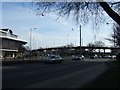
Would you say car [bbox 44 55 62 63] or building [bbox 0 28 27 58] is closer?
car [bbox 44 55 62 63]

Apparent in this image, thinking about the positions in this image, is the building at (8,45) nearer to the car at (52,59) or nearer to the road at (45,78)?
the car at (52,59)

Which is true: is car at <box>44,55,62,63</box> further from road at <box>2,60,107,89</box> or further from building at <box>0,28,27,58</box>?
building at <box>0,28,27,58</box>

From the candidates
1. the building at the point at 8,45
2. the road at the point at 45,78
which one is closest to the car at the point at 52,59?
the road at the point at 45,78

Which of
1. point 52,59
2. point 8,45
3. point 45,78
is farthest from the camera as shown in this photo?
point 8,45

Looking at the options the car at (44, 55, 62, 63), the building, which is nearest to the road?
the car at (44, 55, 62, 63)

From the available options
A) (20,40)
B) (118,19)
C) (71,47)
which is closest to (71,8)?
(118,19)

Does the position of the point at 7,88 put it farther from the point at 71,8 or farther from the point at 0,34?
the point at 0,34

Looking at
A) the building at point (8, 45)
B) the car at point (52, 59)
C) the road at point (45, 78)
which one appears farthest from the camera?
the building at point (8, 45)

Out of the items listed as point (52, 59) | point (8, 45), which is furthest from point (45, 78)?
point (8, 45)

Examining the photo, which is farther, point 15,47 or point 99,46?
point 99,46

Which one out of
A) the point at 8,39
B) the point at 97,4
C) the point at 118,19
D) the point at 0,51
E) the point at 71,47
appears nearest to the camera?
the point at 118,19

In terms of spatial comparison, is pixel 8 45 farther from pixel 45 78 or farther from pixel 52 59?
pixel 45 78

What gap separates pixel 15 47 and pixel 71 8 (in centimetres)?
11319

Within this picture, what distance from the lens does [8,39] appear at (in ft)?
399
